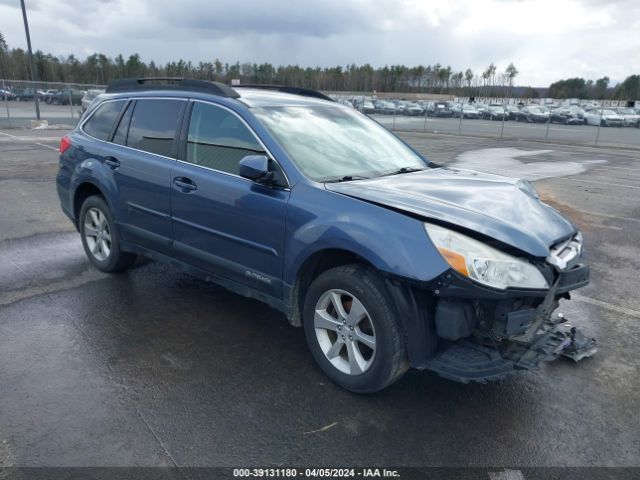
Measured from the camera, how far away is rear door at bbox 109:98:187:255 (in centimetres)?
435

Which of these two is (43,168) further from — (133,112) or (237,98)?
(237,98)

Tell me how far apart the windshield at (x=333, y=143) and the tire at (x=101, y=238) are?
2076 millimetres

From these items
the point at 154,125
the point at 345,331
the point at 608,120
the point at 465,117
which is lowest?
the point at 465,117

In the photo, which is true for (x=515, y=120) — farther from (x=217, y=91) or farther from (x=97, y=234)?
(x=217, y=91)

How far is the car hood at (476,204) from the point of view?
3004mm

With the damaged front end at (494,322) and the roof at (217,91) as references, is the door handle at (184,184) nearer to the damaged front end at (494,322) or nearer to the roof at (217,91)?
the roof at (217,91)

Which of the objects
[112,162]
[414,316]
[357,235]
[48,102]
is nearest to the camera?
[414,316]

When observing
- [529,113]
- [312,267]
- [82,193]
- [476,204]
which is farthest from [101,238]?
[529,113]

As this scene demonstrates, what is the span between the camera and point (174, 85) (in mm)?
4602

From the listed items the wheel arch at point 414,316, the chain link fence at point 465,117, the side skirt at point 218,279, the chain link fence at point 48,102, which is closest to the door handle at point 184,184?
the side skirt at point 218,279

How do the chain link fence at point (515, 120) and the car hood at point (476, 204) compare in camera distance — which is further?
the chain link fence at point (515, 120)

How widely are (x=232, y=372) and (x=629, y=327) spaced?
3300mm

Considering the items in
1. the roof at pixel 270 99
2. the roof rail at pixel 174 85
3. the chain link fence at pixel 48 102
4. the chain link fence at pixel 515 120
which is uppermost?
the roof rail at pixel 174 85

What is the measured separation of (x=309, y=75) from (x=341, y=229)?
390 feet
